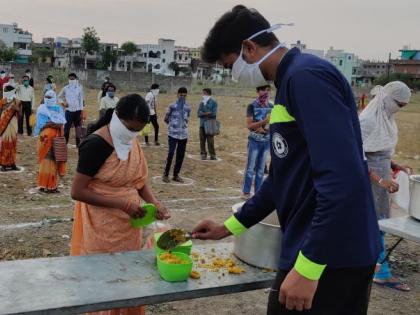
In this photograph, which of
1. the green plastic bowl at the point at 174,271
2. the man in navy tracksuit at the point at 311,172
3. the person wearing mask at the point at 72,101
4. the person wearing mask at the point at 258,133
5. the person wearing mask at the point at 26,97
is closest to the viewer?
the man in navy tracksuit at the point at 311,172

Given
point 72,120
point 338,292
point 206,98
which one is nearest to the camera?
point 338,292

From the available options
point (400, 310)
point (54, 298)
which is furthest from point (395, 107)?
point (54, 298)

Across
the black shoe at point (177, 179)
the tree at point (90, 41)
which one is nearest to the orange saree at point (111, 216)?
the black shoe at point (177, 179)

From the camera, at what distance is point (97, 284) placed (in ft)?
7.78

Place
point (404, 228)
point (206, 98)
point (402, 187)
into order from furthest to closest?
point (206, 98) < point (402, 187) < point (404, 228)

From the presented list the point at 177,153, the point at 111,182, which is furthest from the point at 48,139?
the point at 111,182

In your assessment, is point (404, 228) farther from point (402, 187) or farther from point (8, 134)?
point (8, 134)

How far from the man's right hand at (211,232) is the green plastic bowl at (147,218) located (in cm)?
70

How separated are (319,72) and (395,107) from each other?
11.0ft

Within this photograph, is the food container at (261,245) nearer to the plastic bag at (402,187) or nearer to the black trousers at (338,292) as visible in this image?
the black trousers at (338,292)

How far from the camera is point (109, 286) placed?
236cm

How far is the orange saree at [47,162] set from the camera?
795cm

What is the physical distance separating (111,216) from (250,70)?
65.1 inches

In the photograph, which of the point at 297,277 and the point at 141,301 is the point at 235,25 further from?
the point at 141,301
